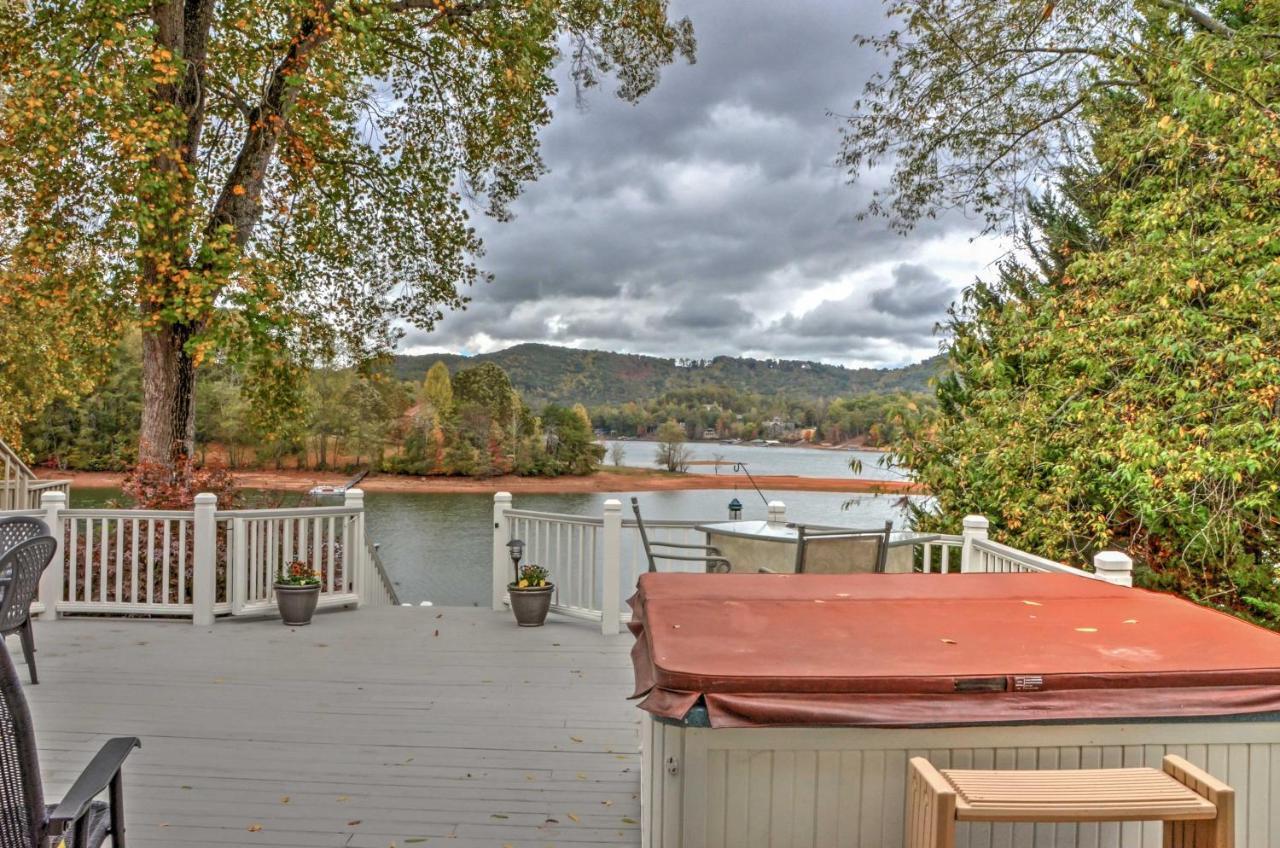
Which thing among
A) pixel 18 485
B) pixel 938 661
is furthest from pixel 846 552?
pixel 18 485

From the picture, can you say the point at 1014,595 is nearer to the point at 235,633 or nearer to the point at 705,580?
the point at 705,580

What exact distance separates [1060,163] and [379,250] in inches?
327

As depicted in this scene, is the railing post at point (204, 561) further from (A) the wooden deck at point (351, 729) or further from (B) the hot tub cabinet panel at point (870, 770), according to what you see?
(B) the hot tub cabinet panel at point (870, 770)

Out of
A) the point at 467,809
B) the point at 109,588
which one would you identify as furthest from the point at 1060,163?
the point at 109,588

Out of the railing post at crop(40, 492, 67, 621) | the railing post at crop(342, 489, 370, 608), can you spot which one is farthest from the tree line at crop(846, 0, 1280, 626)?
the railing post at crop(40, 492, 67, 621)

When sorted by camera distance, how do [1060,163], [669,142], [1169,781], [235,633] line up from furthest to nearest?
1. [669,142]
2. [1060,163]
3. [235,633]
4. [1169,781]

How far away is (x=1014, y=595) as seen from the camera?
299 cm

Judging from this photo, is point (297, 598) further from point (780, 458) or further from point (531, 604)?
point (780, 458)

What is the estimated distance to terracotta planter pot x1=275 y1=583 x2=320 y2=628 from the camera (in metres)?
5.58

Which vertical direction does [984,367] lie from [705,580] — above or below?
above

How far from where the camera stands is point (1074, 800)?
170 cm

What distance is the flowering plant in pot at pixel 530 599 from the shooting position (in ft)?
18.4

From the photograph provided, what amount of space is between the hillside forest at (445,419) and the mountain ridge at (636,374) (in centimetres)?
7

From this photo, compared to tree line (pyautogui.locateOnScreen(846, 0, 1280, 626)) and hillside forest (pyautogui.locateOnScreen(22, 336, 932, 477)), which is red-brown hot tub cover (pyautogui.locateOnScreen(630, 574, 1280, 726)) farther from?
hillside forest (pyautogui.locateOnScreen(22, 336, 932, 477))
